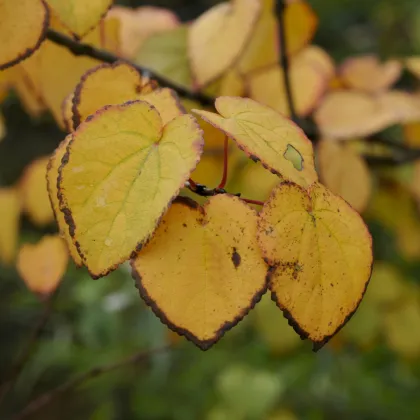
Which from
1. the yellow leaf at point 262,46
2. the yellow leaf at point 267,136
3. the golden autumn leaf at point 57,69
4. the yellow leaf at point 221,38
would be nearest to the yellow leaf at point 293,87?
the yellow leaf at point 262,46

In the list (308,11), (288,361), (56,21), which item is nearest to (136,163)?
(56,21)

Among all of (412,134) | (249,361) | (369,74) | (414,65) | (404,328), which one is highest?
(414,65)

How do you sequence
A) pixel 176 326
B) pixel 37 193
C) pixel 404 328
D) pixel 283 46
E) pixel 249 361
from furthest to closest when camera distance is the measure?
pixel 249 361, pixel 404 328, pixel 37 193, pixel 283 46, pixel 176 326

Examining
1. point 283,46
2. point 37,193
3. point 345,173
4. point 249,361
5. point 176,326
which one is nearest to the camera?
point 176,326

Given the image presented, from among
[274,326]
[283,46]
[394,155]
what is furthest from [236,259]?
[274,326]

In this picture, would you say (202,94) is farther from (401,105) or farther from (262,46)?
(401,105)

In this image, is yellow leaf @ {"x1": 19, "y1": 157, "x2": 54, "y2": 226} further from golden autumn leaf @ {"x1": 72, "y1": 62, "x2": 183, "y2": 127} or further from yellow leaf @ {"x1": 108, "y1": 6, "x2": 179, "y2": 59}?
golden autumn leaf @ {"x1": 72, "y1": 62, "x2": 183, "y2": 127}

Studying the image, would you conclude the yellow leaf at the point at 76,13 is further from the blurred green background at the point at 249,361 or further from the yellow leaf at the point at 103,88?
the blurred green background at the point at 249,361
